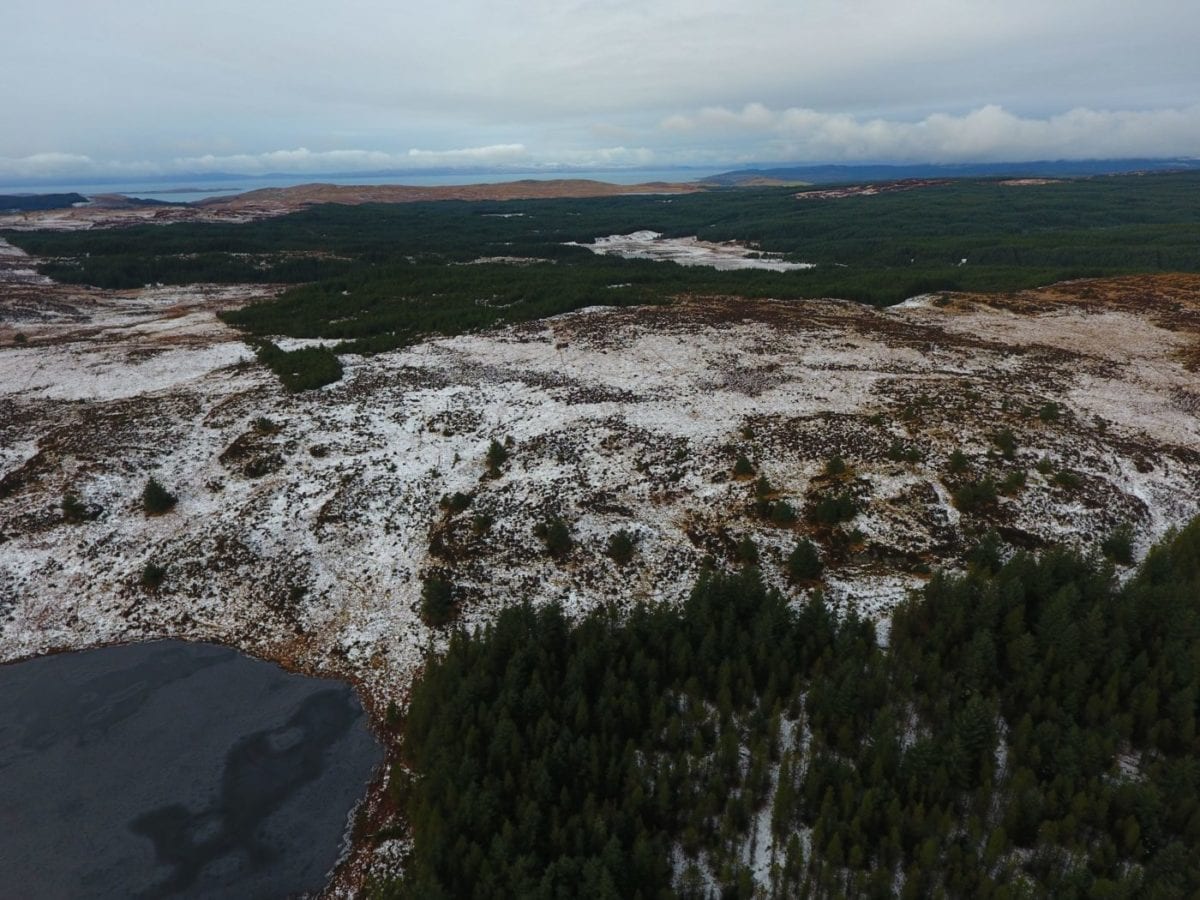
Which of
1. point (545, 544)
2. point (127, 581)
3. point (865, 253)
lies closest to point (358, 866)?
point (545, 544)

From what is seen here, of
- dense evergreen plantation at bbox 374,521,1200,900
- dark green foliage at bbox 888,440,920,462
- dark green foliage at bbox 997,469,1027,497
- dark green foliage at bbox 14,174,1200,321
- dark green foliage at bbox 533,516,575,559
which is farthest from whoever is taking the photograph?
dark green foliage at bbox 14,174,1200,321

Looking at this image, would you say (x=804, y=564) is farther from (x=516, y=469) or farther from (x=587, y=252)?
(x=587, y=252)

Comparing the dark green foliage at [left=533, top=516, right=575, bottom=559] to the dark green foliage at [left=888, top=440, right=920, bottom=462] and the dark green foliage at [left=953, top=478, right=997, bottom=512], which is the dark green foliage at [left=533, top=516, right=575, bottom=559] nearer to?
the dark green foliage at [left=888, top=440, right=920, bottom=462]

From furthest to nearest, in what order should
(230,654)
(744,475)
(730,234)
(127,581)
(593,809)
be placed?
1. (730,234)
2. (744,475)
3. (127,581)
4. (230,654)
5. (593,809)

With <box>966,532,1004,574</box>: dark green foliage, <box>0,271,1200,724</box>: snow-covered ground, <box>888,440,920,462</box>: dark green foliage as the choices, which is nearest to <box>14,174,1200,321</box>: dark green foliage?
<box>0,271,1200,724</box>: snow-covered ground

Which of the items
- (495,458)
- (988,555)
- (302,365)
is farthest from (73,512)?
(988,555)

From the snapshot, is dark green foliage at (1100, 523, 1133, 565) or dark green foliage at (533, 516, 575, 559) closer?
dark green foliage at (1100, 523, 1133, 565)

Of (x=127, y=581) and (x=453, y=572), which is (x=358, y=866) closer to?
(x=453, y=572)
